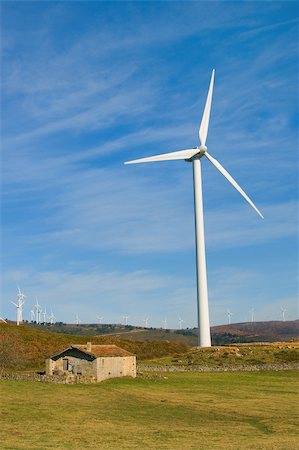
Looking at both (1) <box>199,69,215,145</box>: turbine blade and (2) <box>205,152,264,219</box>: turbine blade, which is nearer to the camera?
(2) <box>205,152,264,219</box>: turbine blade

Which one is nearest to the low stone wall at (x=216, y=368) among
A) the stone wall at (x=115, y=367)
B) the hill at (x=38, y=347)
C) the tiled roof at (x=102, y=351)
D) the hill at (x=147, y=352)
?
the hill at (x=147, y=352)

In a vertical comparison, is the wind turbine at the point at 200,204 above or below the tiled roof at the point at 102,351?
above

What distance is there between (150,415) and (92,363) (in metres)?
26.2

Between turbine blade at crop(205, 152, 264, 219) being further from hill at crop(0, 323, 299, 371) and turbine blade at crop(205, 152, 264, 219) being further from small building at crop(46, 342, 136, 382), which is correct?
small building at crop(46, 342, 136, 382)

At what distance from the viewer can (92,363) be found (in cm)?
6850

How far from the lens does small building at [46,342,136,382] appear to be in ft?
224

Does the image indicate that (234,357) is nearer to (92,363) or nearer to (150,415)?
(92,363)

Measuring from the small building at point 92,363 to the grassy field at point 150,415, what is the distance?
1.76m

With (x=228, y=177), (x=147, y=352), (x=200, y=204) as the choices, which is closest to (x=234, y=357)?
(x=147, y=352)

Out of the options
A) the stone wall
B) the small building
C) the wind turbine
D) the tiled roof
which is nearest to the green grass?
the wind turbine

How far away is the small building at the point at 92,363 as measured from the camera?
68.3 m

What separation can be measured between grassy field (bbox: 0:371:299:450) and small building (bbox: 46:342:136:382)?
176 cm

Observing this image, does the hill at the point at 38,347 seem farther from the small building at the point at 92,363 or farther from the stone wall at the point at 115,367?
the stone wall at the point at 115,367

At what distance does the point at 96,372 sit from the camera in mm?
67812
